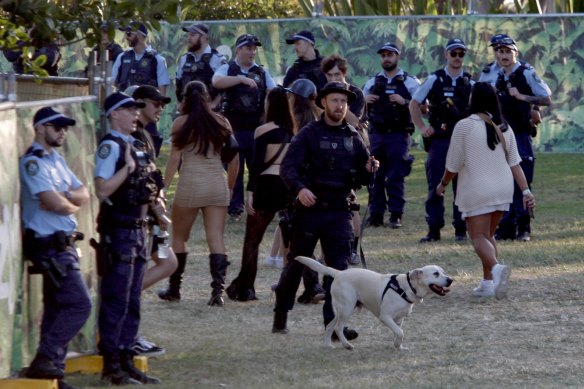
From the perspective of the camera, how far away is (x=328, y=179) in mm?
9602

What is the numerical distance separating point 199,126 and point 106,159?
116 inches

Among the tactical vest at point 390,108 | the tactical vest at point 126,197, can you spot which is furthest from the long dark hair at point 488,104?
the tactical vest at point 390,108

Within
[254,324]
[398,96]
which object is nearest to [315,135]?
[254,324]

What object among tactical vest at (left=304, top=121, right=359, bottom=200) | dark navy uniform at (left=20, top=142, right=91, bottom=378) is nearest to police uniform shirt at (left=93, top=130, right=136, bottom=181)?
dark navy uniform at (left=20, top=142, right=91, bottom=378)

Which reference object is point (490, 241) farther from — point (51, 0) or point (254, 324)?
point (51, 0)

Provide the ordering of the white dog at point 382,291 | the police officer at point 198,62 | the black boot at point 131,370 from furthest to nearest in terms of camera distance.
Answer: the police officer at point 198,62 < the white dog at point 382,291 < the black boot at point 131,370

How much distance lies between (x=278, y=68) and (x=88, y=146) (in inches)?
658

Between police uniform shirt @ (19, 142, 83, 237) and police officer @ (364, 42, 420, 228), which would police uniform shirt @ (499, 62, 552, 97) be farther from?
police uniform shirt @ (19, 142, 83, 237)

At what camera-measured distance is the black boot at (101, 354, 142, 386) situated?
8141 mm

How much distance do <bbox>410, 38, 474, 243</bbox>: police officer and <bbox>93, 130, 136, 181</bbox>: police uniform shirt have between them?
7.13 m

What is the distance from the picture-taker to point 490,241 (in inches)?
456

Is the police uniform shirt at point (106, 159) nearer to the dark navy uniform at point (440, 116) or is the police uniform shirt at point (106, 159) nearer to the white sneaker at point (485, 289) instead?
the white sneaker at point (485, 289)

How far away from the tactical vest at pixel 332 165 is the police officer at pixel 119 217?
1.70 m

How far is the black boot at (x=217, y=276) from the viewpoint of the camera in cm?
1124
